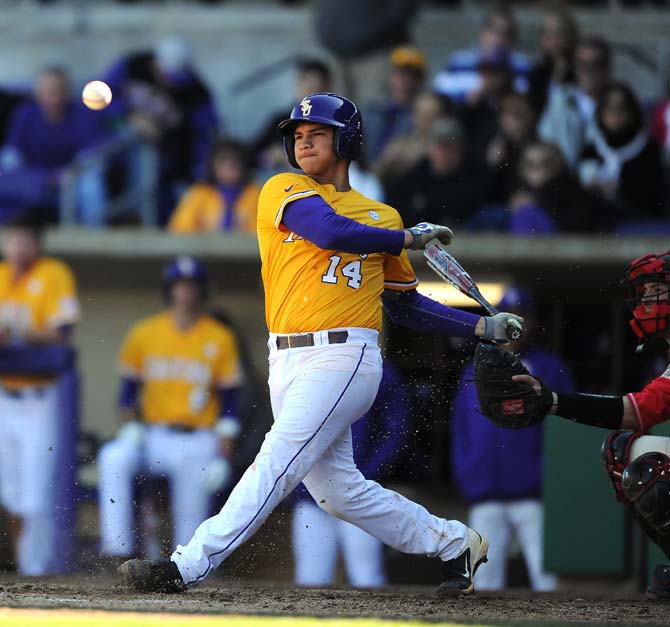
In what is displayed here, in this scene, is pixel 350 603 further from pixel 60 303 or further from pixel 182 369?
pixel 60 303

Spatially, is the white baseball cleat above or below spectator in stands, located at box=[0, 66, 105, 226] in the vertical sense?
below

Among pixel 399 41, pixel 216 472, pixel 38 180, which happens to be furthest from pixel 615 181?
pixel 38 180

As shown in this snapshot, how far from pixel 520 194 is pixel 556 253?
98 cm

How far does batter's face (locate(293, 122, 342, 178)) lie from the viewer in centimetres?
568

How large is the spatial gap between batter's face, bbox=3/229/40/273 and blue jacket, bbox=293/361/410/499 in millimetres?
3254

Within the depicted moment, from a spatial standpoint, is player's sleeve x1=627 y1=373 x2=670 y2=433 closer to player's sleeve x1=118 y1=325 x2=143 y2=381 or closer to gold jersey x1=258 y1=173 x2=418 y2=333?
gold jersey x1=258 y1=173 x2=418 y2=333

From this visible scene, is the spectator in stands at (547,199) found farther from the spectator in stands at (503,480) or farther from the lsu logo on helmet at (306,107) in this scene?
the lsu logo on helmet at (306,107)

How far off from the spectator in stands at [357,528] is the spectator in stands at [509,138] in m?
2.32

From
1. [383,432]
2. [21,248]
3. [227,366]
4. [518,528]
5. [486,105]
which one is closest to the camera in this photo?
[383,432]

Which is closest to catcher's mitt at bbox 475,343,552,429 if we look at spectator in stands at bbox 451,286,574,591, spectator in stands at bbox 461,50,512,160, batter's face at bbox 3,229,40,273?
spectator in stands at bbox 451,286,574,591

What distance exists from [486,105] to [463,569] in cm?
503

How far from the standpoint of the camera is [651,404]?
570 cm

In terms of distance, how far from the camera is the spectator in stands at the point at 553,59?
33.7ft

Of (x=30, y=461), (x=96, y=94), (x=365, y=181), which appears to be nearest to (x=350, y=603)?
(x=96, y=94)
